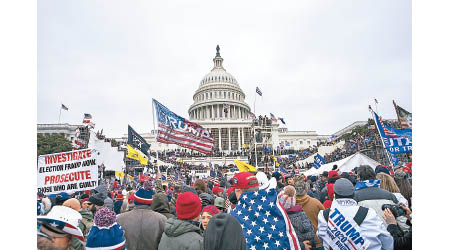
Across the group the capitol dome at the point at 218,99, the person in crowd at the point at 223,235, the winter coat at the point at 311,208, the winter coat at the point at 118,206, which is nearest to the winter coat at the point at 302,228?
the winter coat at the point at 311,208

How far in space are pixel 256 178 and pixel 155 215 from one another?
1546 mm

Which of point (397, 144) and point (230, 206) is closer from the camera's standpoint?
point (230, 206)

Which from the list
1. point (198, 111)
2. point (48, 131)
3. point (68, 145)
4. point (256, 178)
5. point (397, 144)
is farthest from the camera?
point (198, 111)

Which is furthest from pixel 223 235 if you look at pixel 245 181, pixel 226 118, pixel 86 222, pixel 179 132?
pixel 226 118

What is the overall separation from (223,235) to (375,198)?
2504mm

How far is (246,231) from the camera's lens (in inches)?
131

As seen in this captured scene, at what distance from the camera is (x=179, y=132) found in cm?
1373

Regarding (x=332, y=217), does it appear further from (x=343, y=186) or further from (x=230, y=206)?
(x=230, y=206)

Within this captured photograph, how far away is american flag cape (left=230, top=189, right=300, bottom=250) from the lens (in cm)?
→ 325

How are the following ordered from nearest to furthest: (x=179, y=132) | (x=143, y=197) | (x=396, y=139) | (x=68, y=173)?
1. (x=143, y=197)
2. (x=68, y=173)
3. (x=396, y=139)
4. (x=179, y=132)

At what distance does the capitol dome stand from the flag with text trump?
222 ft

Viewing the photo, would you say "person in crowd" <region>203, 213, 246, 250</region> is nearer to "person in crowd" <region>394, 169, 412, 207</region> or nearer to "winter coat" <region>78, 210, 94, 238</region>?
"winter coat" <region>78, 210, 94, 238</region>

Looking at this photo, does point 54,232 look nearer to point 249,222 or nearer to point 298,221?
point 249,222

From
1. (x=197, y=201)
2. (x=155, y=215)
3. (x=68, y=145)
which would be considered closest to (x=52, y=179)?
(x=155, y=215)
